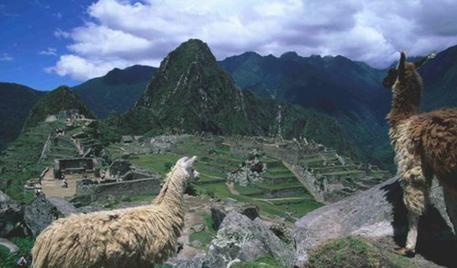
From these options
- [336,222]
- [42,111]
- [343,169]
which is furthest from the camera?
[42,111]

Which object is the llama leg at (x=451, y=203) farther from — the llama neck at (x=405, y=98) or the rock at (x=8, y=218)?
the rock at (x=8, y=218)

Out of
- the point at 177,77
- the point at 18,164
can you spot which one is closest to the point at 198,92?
the point at 177,77

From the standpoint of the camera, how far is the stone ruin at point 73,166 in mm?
42072

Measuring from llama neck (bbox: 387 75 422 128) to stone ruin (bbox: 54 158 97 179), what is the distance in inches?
1542

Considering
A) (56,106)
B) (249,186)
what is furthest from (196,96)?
(249,186)

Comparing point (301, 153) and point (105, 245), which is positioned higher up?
point (105, 245)

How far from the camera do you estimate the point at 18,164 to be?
57.7 metres

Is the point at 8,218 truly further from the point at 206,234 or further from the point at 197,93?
the point at 197,93

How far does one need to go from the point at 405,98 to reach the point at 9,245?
7.13 meters

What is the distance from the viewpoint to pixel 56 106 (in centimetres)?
11231

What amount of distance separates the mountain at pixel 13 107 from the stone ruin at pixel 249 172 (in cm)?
7584

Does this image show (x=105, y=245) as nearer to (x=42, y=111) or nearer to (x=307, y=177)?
(x=307, y=177)

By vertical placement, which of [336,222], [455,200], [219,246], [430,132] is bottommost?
[219,246]

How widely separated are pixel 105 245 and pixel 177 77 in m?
178
